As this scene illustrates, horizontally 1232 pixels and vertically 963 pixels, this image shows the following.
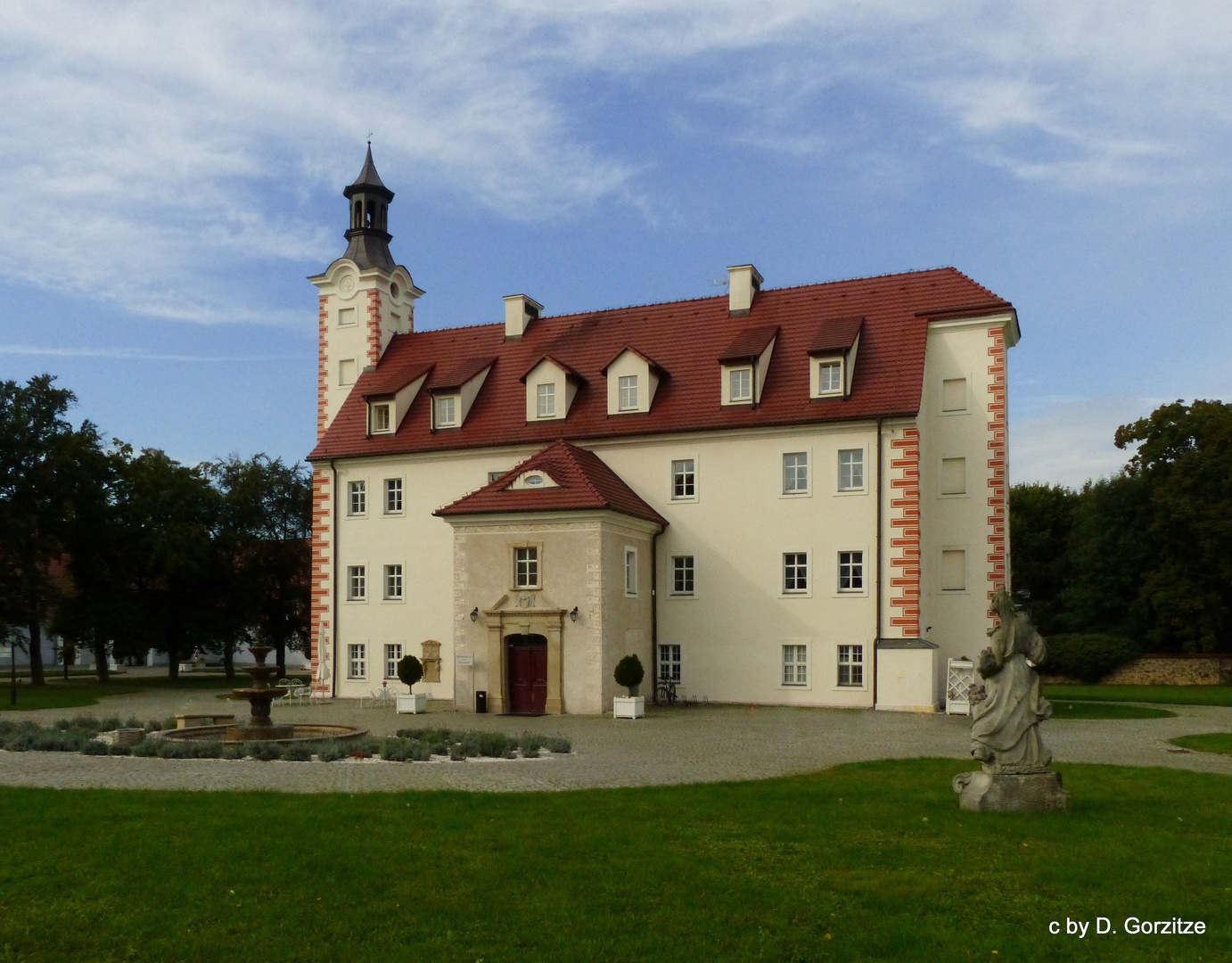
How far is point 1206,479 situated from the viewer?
4925cm

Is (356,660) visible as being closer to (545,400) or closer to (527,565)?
(527,565)

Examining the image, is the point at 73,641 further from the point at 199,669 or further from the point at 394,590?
the point at 199,669

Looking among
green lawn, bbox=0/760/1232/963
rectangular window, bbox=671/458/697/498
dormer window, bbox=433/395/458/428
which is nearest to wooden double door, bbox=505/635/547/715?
rectangular window, bbox=671/458/697/498

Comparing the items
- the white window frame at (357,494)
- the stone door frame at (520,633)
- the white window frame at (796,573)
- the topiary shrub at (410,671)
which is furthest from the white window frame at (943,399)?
the white window frame at (357,494)

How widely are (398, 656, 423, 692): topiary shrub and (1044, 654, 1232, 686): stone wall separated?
28849mm

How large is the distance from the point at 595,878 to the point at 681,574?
24.7 metres

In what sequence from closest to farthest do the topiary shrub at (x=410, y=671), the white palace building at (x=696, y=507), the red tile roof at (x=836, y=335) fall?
the white palace building at (x=696, y=507) → the red tile roof at (x=836, y=335) → the topiary shrub at (x=410, y=671)

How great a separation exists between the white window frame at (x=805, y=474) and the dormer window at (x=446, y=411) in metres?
10.8

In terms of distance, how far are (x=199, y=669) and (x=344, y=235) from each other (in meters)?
41.1

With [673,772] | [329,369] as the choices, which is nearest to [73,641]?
[329,369]

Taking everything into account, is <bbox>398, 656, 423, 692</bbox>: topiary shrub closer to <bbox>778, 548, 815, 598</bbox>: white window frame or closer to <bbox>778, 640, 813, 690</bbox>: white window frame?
<bbox>778, 640, 813, 690</bbox>: white window frame

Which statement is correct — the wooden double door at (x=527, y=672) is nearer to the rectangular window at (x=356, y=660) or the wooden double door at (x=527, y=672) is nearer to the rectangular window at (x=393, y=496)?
the rectangular window at (x=356, y=660)

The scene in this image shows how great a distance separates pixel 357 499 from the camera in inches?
1538

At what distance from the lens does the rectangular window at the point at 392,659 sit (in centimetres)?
3750
